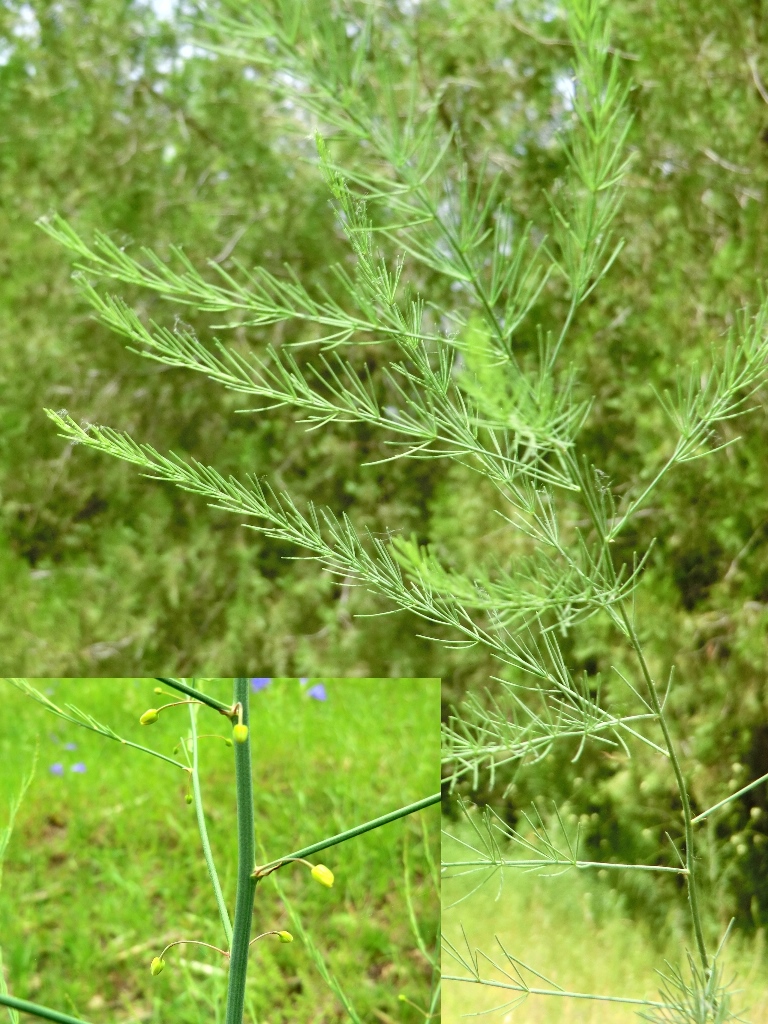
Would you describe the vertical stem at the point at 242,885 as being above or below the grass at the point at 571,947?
above

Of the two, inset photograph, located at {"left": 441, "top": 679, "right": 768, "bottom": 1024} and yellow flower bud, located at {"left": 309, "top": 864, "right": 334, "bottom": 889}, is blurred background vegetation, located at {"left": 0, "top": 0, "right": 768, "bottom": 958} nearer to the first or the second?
inset photograph, located at {"left": 441, "top": 679, "right": 768, "bottom": 1024}

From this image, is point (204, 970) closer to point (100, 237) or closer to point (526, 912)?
point (100, 237)

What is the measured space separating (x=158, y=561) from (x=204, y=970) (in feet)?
5.88

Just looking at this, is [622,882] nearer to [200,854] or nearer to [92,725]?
[200,854]

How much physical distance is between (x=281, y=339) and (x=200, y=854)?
191 centimetres

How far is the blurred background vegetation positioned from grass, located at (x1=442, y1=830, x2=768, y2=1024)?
0.10 metres

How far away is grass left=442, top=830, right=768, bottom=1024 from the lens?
7.32 ft

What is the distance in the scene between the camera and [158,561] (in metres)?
2.74

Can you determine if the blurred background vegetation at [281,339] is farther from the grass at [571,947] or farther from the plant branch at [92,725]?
the plant branch at [92,725]

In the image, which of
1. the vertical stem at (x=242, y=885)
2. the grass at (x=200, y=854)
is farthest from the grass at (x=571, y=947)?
the vertical stem at (x=242, y=885)

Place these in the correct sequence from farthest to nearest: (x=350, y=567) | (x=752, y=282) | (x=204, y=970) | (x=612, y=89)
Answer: (x=752, y=282) → (x=204, y=970) → (x=350, y=567) → (x=612, y=89)

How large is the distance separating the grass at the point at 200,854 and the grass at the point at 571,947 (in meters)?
1.18

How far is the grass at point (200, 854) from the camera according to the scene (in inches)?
40.9

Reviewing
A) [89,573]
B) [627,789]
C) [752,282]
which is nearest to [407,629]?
[627,789]
